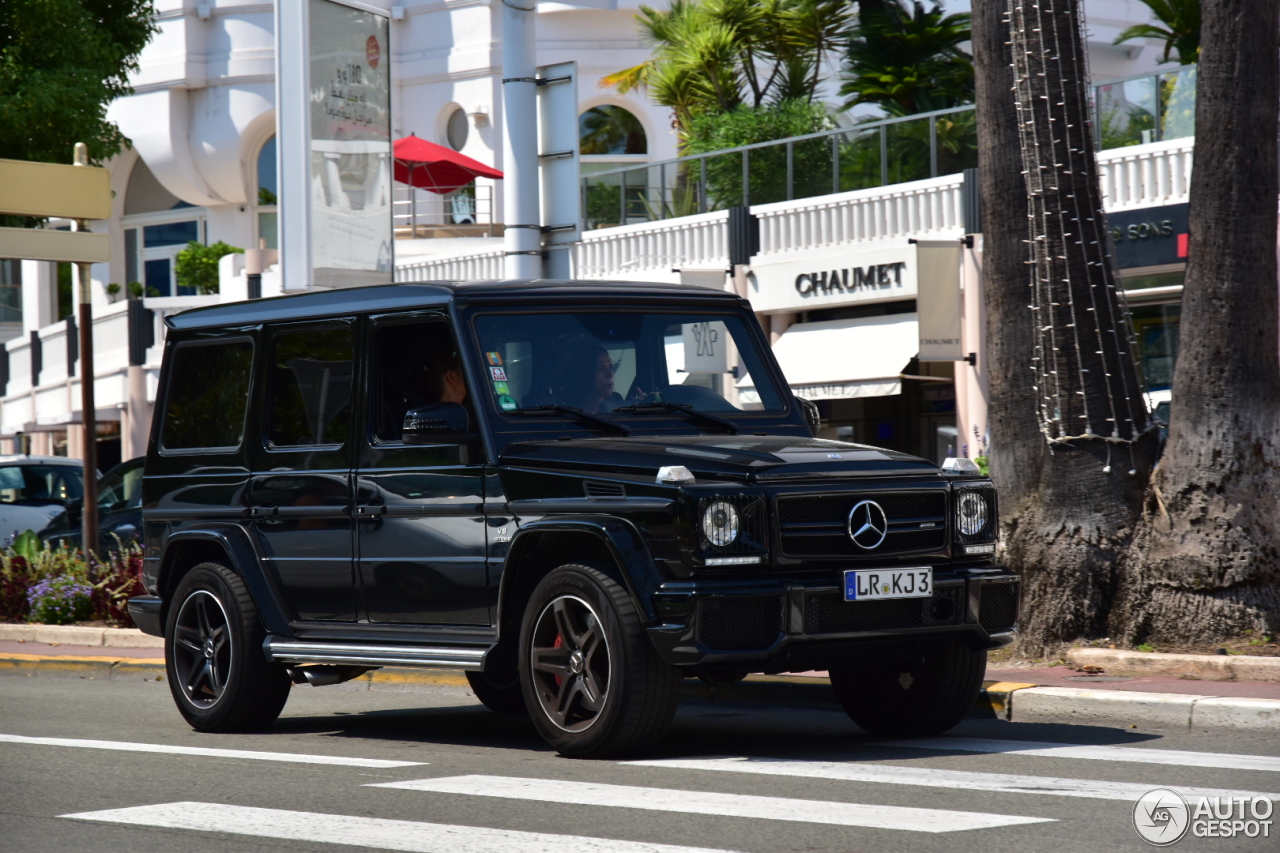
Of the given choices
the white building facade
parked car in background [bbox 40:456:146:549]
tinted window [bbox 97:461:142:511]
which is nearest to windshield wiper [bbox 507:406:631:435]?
parked car in background [bbox 40:456:146:549]

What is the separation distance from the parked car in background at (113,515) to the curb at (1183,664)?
1059cm

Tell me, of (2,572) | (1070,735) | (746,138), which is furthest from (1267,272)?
(746,138)

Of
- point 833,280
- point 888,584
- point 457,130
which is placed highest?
point 457,130

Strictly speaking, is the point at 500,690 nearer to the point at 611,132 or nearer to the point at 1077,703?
the point at 1077,703

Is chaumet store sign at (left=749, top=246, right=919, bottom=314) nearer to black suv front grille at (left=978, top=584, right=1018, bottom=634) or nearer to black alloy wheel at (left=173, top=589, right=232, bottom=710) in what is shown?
black alloy wheel at (left=173, top=589, right=232, bottom=710)

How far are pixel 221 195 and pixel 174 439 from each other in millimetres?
36156

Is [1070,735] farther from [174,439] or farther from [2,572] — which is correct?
[2,572]

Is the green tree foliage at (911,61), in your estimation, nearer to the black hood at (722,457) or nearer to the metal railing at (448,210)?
the metal railing at (448,210)

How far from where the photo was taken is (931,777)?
6961mm

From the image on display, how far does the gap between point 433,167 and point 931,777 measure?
103ft

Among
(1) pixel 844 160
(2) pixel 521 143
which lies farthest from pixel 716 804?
(1) pixel 844 160

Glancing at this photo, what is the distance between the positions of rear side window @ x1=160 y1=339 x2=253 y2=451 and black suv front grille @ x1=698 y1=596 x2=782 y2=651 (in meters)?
3.34

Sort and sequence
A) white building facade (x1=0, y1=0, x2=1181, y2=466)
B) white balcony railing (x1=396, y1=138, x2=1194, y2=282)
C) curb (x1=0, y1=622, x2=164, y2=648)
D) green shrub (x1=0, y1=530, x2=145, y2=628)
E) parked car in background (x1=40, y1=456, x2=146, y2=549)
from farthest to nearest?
1. white building facade (x1=0, y1=0, x2=1181, y2=466)
2. white balcony railing (x1=396, y1=138, x2=1194, y2=282)
3. parked car in background (x1=40, y1=456, x2=146, y2=549)
4. green shrub (x1=0, y1=530, x2=145, y2=628)
5. curb (x1=0, y1=622, x2=164, y2=648)

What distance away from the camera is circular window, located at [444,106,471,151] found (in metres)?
42.7
